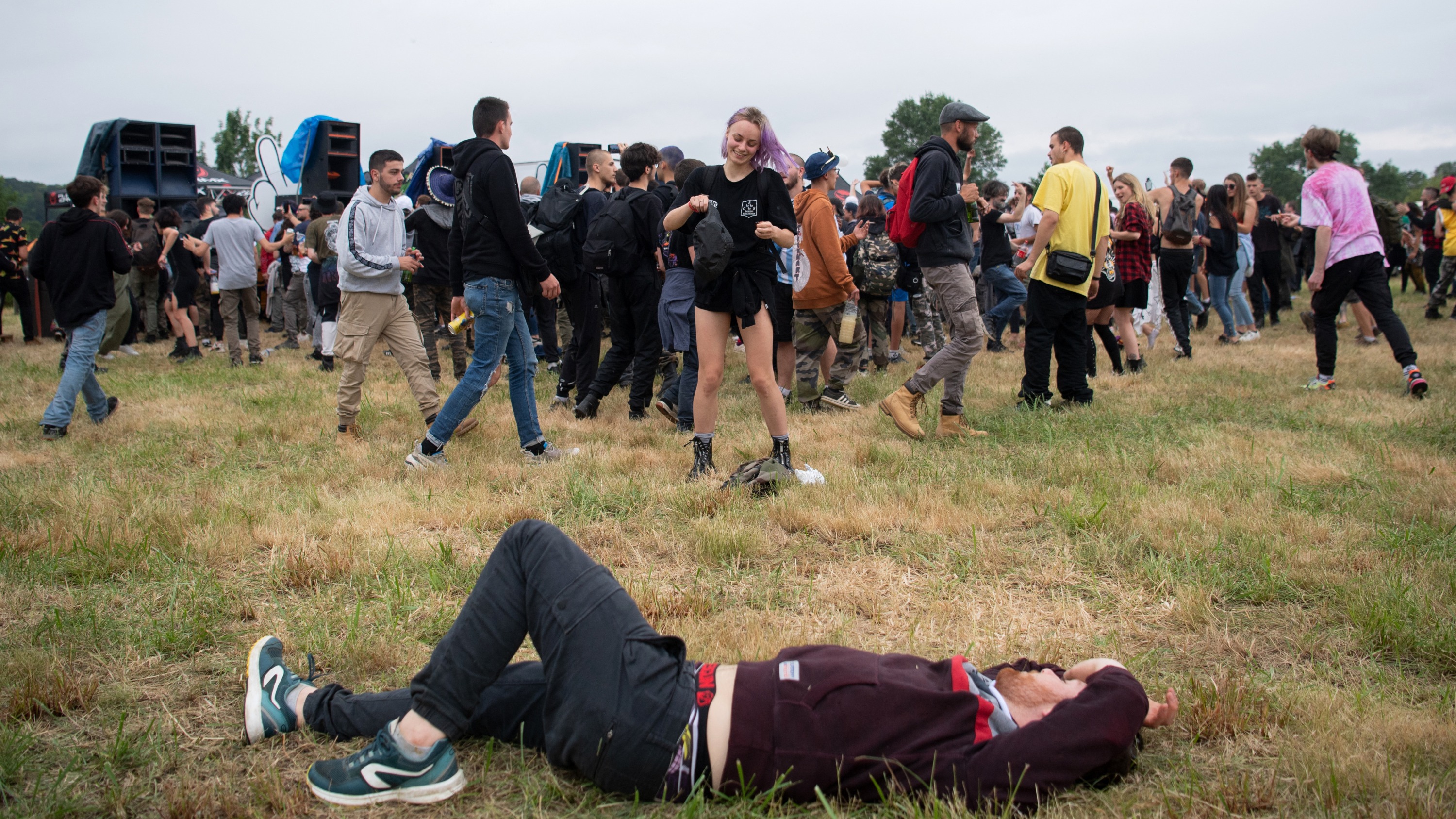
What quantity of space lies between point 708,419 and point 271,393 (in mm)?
5319

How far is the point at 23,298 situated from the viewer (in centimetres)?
1408

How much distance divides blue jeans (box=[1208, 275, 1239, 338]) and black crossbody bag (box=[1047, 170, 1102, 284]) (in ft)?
19.3

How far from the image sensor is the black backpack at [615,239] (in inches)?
275

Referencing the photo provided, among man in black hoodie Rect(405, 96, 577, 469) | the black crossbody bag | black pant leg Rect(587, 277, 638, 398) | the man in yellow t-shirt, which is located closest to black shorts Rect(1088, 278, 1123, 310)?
the man in yellow t-shirt

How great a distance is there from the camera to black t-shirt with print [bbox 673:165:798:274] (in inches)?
196

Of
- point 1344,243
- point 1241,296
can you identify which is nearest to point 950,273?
point 1344,243

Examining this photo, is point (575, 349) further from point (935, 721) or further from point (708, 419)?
point (935, 721)

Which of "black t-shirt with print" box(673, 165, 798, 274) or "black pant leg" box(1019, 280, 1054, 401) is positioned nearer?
"black t-shirt with print" box(673, 165, 798, 274)

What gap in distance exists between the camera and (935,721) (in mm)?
2230

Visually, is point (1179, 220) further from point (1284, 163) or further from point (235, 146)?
point (1284, 163)

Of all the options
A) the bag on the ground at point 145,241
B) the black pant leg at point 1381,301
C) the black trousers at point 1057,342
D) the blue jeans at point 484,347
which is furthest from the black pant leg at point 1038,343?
the bag on the ground at point 145,241

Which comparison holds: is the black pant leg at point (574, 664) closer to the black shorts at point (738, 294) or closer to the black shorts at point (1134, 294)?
the black shorts at point (738, 294)

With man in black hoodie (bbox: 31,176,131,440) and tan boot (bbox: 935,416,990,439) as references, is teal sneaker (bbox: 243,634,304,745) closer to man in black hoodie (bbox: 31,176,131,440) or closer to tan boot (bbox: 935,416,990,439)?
tan boot (bbox: 935,416,990,439)

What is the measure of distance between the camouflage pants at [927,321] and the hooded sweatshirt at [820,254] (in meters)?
3.20
